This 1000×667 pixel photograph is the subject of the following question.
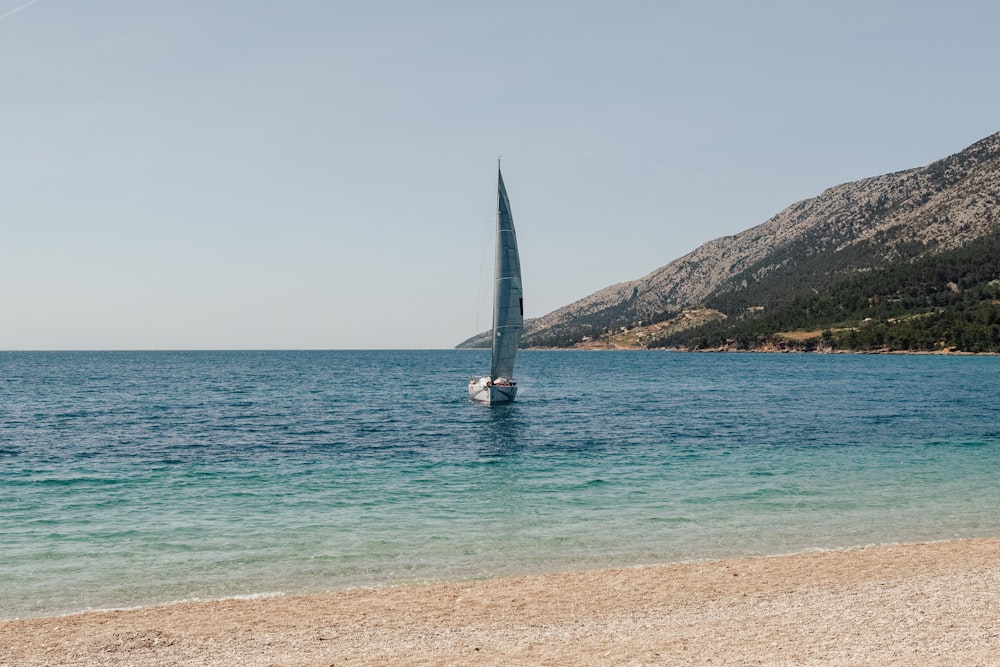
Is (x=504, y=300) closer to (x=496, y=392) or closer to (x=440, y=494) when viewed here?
(x=496, y=392)

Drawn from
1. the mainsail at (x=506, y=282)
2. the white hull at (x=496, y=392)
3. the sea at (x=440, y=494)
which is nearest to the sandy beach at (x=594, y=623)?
the sea at (x=440, y=494)

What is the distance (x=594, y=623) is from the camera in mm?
15445

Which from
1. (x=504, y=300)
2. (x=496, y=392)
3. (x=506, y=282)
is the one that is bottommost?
(x=496, y=392)

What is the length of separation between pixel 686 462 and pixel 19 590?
104 ft

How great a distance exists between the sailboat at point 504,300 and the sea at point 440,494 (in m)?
7.94

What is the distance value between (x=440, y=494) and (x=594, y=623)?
1708cm

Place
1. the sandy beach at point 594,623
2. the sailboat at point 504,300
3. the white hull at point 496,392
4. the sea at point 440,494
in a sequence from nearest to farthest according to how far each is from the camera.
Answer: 1. the sandy beach at point 594,623
2. the sea at point 440,494
3. the sailboat at point 504,300
4. the white hull at point 496,392

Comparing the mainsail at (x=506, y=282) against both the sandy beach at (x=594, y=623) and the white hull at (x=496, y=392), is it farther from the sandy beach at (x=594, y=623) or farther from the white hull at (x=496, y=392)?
the sandy beach at (x=594, y=623)

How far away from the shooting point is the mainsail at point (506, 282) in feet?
232

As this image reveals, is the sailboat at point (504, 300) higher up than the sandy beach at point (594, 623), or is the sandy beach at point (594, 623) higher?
the sailboat at point (504, 300)

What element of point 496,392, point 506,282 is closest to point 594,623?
point 506,282

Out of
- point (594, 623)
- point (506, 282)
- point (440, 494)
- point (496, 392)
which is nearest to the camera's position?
point (594, 623)

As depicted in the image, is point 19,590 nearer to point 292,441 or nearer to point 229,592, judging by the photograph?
point 229,592

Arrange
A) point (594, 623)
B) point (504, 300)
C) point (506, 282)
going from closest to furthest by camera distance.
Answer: point (594, 623), point (506, 282), point (504, 300)
